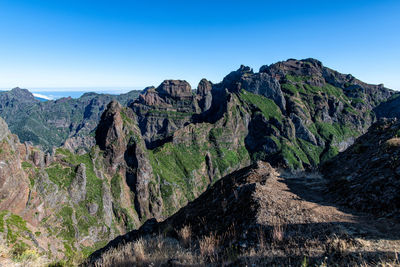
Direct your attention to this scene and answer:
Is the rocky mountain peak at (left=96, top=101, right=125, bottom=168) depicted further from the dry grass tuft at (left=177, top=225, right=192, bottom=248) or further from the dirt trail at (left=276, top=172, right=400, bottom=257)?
the dirt trail at (left=276, top=172, right=400, bottom=257)

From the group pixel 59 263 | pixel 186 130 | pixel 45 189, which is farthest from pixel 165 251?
pixel 186 130

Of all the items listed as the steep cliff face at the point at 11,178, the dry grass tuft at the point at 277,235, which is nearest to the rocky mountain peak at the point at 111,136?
the steep cliff face at the point at 11,178

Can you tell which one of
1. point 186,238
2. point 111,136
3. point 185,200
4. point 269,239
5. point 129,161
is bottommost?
point 185,200

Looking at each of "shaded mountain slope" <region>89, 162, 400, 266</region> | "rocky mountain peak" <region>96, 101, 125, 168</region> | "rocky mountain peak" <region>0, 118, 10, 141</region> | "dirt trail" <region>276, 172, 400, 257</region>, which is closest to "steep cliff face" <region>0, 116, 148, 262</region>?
"rocky mountain peak" <region>0, 118, 10, 141</region>

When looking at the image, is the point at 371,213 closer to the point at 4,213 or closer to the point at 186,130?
the point at 4,213

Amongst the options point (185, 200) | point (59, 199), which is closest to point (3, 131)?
point (59, 199)

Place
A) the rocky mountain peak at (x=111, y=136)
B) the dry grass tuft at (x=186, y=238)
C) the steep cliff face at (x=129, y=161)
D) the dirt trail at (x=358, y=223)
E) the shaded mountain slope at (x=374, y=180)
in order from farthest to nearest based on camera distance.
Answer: the steep cliff face at (x=129, y=161) → the rocky mountain peak at (x=111, y=136) → the shaded mountain slope at (x=374, y=180) → the dry grass tuft at (x=186, y=238) → the dirt trail at (x=358, y=223)

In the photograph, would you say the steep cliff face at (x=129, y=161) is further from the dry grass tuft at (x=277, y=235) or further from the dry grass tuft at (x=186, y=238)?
the dry grass tuft at (x=277, y=235)

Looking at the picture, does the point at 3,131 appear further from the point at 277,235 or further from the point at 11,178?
the point at 277,235
